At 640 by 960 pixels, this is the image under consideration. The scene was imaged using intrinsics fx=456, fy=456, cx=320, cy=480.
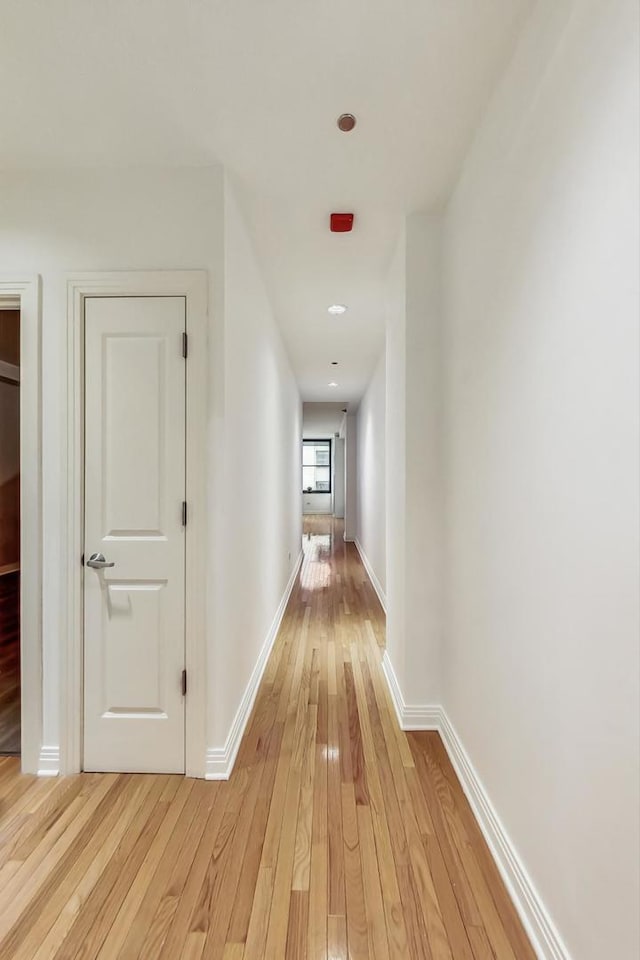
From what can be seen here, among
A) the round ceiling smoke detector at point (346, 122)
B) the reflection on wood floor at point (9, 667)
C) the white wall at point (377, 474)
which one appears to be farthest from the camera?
the white wall at point (377, 474)

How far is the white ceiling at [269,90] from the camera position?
1338 millimetres

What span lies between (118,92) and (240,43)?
49cm

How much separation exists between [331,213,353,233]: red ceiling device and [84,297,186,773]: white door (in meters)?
0.95

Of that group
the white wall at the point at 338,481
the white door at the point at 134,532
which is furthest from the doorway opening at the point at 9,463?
the white wall at the point at 338,481

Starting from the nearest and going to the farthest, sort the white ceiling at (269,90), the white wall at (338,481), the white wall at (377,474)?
the white ceiling at (269,90) < the white wall at (377,474) < the white wall at (338,481)

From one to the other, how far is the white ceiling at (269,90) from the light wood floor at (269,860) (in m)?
2.59

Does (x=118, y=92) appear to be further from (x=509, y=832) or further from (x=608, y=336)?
(x=509, y=832)

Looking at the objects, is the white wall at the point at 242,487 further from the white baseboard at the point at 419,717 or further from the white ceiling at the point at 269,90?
the white baseboard at the point at 419,717

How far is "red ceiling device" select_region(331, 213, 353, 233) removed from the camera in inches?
91.1

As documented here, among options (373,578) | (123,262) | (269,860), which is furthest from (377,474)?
(269,860)

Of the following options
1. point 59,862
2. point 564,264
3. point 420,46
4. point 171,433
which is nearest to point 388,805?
point 59,862

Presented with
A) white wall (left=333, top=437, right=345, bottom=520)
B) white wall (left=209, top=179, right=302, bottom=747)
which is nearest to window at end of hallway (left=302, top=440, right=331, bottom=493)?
white wall (left=333, top=437, right=345, bottom=520)

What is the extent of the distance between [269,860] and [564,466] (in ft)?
5.06

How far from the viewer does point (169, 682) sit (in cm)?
196
